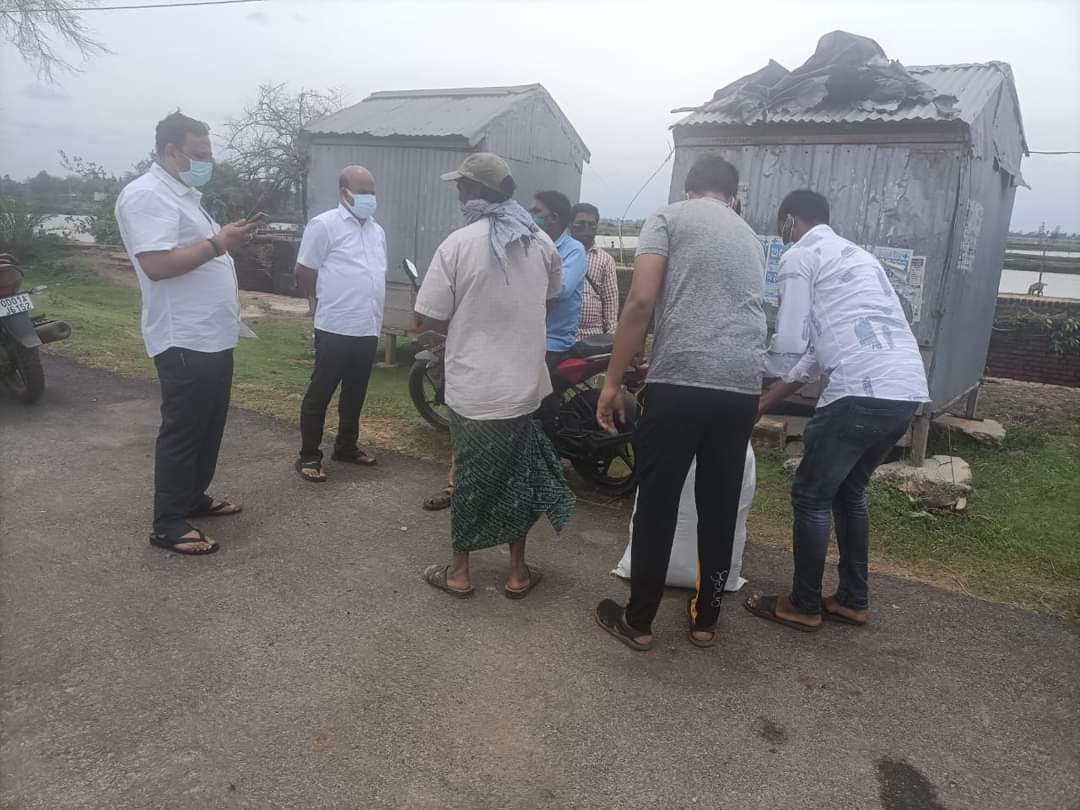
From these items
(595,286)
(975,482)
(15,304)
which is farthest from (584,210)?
(15,304)

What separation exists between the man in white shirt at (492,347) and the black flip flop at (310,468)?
167 centimetres

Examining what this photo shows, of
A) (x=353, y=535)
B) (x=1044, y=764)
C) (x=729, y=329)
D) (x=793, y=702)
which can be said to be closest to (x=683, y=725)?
(x=793, y=702)

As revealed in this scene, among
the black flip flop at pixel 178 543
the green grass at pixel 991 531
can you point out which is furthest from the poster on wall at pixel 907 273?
the black flip flop at pixel 178 543

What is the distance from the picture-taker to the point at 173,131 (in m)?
3.54

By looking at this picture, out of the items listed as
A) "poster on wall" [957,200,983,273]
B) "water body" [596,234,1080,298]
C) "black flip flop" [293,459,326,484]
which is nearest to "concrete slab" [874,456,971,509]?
"poster on wall" [957,200,983,273]

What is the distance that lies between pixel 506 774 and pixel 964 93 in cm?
541

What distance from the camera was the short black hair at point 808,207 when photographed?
324 cm

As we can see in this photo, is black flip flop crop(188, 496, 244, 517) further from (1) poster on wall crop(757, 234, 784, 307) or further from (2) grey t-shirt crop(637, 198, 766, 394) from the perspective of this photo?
(1) poster on wall crop(757, 234, 784, 307)

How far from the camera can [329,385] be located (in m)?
4.73

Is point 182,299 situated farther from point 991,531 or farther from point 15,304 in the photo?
point 991,531

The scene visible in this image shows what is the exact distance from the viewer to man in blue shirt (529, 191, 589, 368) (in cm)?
436

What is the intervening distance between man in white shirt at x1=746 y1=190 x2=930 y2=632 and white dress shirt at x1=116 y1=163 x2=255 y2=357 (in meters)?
2.51

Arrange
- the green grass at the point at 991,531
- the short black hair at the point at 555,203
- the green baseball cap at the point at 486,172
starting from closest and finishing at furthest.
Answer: the green baseball cap at the point at 486,172
the green grass at the point at 991,531
the short black hair at the point at 555,203

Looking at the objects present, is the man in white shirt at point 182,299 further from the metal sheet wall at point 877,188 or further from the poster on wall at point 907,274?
the poster on wall at point 907,274
